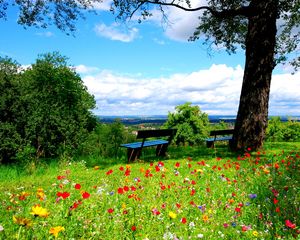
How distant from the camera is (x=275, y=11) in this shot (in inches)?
531

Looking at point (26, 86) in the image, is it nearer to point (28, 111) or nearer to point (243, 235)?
point (28, 111)

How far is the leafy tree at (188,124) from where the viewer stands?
70.8 ft

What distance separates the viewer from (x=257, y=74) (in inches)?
522

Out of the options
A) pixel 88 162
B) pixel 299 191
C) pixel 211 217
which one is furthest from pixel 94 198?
pixel 88 162

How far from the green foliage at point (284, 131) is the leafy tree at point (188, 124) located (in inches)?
259

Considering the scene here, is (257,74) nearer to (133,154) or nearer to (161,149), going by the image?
(161,149)

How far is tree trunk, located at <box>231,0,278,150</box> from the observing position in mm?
13273

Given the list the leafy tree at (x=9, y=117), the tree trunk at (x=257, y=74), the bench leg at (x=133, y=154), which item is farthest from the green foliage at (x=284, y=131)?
the leafy tree at (x=9, y=117)

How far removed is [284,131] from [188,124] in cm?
891

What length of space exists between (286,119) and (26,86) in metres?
21.9

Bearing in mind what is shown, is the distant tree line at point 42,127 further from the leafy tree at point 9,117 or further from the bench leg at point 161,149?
the bench leg at point 161,149

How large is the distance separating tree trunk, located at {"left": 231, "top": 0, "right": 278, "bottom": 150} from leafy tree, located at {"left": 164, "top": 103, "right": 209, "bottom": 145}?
26.1 ft

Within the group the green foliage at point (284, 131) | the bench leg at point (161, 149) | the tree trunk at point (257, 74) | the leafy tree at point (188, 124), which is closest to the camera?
the tree trunk at point (257, 74)

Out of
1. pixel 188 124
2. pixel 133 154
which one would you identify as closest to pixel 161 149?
pixel 133 154
